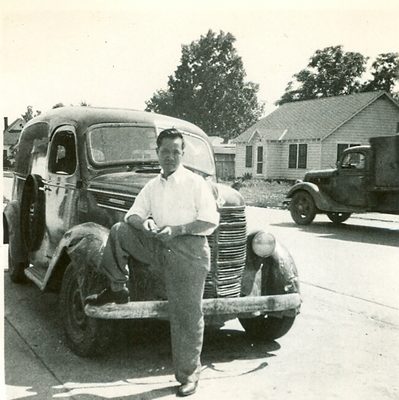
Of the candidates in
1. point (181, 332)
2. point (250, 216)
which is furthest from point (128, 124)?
point (250, 216)

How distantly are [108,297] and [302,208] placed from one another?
9760 millimetres

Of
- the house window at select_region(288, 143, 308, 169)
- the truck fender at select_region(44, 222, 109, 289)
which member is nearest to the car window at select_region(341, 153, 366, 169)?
the truck fender at select_region(44, 222, 109, 289)

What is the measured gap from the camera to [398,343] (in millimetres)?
4434

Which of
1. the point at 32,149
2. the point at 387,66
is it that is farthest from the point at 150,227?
the point at 387,66

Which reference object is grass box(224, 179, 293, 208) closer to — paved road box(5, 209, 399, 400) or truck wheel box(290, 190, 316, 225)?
truck wheel box(290, 190, 316, 225)

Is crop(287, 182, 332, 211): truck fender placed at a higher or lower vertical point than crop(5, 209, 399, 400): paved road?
higher

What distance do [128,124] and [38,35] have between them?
121cm

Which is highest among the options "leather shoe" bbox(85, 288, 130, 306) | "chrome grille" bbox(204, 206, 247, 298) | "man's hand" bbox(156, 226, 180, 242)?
"man's hand" bbox(156, 226, 180, 242)

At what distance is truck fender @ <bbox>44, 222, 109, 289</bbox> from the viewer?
379cm

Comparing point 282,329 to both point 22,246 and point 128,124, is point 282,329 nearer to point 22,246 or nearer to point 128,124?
point 128,124

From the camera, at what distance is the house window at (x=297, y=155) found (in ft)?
83.2

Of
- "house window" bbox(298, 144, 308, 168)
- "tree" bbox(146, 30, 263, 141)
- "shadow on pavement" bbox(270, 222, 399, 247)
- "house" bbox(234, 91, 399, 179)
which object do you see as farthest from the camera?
"house window" bbox(298, 144, 308, 168)

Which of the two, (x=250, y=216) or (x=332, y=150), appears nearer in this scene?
(x=250, y=216)

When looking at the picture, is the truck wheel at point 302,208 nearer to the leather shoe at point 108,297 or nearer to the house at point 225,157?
the leather shoe at point 108,297
